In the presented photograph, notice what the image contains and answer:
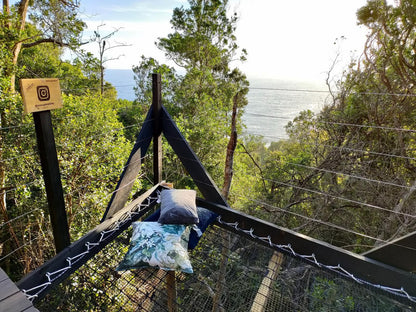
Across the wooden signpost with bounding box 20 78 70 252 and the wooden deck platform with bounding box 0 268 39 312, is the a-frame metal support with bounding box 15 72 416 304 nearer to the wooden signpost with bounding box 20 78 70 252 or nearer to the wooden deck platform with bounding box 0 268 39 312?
the wooden signpost with bounding box 20 78 70 252

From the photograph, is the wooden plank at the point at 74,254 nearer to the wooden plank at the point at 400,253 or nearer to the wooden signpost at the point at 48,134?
A: the wooden signpost at the point at 48,134

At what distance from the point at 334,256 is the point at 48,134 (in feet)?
5.63

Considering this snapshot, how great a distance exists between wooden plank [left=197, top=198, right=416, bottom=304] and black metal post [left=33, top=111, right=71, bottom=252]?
1.07 metres

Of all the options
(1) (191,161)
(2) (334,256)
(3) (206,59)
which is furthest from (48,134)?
(3) (206,59)

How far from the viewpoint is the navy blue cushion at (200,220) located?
1.48 m

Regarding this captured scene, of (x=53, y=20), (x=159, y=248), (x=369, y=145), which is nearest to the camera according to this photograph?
(x=159, y=248)

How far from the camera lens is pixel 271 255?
1633 mm

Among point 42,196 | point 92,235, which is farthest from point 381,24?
point 42,196

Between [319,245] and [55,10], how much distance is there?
6293mm

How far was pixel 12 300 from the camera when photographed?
696mm

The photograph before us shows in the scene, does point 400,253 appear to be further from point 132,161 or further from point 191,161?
point 132,161

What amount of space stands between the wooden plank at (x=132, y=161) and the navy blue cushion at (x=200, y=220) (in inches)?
10.3

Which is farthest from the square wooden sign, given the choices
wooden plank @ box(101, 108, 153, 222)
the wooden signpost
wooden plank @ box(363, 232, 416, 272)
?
wooden plank @ box(363, 232, 416, 272)

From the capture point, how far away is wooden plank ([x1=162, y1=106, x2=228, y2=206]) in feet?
5.74
